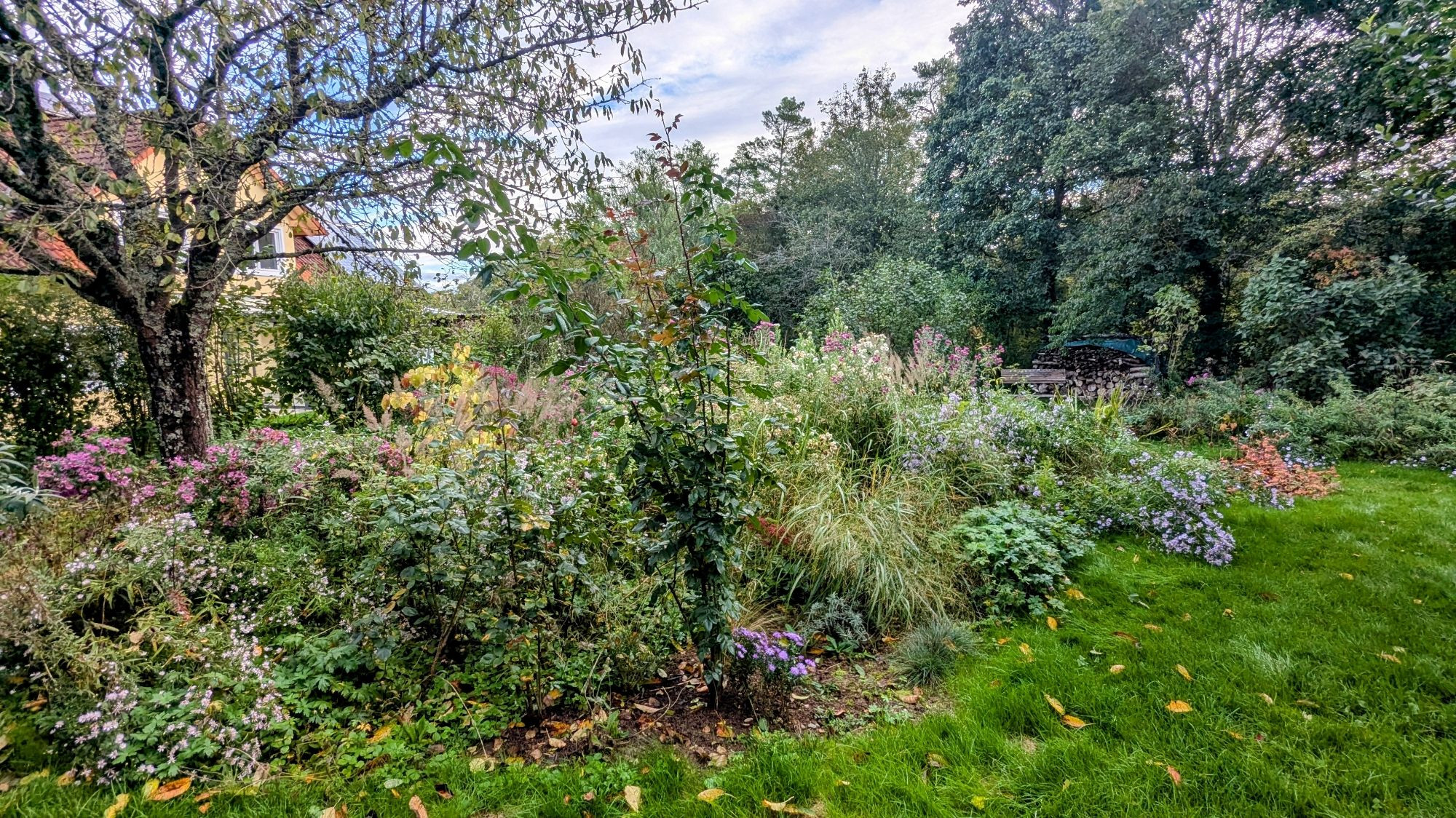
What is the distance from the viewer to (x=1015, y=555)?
3.15m

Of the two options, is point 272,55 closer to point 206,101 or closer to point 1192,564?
point 206,101

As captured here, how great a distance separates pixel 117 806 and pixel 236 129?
2.97 m

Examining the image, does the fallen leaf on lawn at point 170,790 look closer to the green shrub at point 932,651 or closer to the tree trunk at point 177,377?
the green shrub at point 932,651

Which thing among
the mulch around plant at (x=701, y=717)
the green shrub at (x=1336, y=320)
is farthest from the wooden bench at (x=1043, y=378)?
the mulch around plant at (x=701, y=717)

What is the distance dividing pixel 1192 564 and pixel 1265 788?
2.05 metres

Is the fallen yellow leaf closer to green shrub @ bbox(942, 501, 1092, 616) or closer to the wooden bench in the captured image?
green shrub @ bbox(942, 501, 1092, 616)

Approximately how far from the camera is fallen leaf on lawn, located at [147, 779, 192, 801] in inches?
64.6

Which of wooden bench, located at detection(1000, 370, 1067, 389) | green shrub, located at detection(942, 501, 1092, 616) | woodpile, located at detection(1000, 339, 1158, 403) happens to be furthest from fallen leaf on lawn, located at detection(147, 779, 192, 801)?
wooden bench, located at detection(1000, 370, 1067, 389)

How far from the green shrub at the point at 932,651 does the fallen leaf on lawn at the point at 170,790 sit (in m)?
2.52

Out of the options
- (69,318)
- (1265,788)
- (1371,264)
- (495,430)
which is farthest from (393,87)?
(1371,264)

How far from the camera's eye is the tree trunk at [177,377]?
11.2 ft

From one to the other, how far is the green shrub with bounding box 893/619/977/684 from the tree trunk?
438 cm

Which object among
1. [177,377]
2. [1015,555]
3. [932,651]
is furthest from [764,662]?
[177,377]

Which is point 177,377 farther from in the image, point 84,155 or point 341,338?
point 341,338
